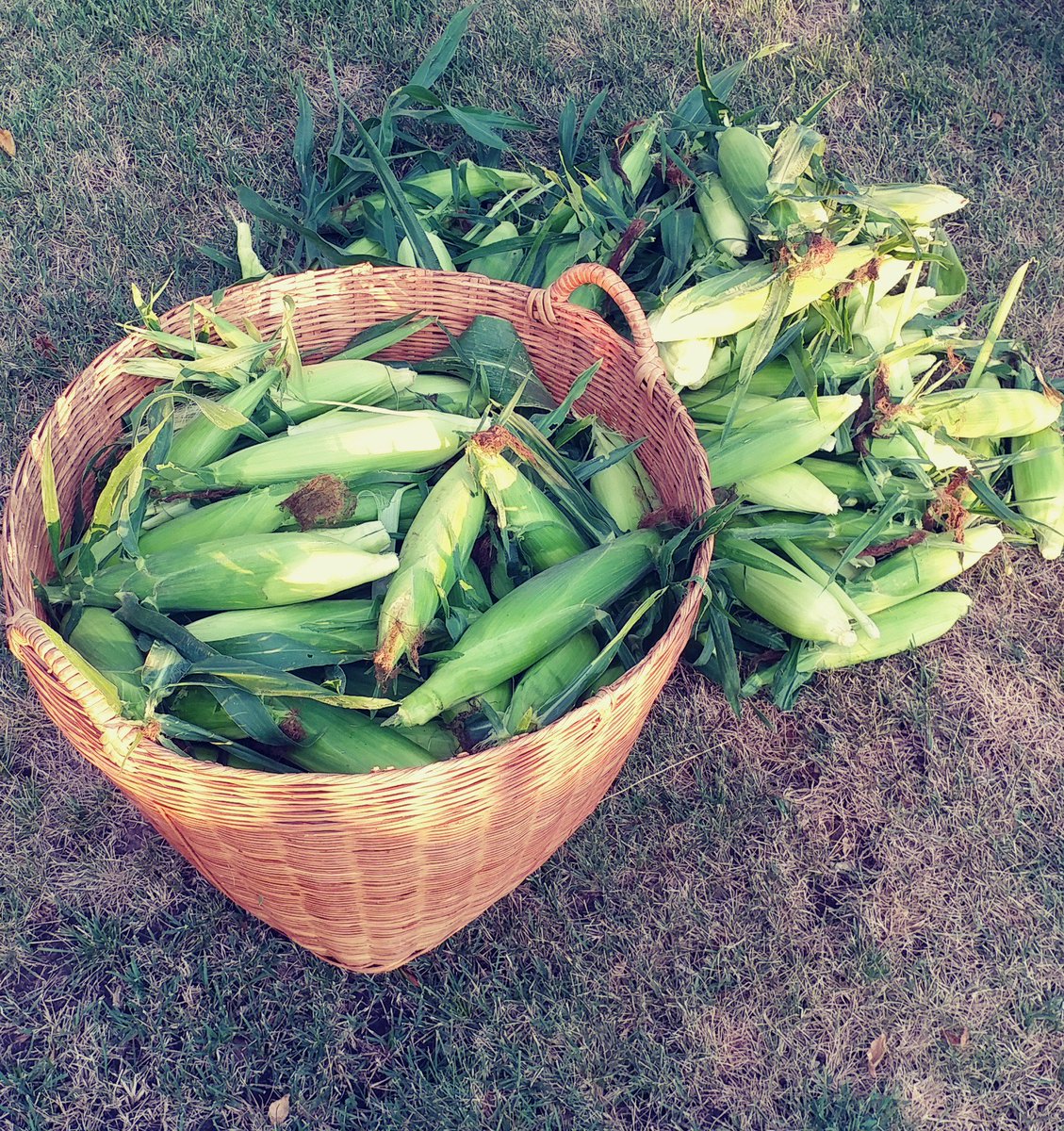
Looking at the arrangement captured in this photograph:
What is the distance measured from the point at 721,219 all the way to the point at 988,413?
0.69 meters

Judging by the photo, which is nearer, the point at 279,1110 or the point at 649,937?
the point at 279,1110

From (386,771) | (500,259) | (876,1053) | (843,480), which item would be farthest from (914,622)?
(386,771)

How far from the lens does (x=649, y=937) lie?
75.9 inches

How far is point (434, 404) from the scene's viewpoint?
6.39 feet

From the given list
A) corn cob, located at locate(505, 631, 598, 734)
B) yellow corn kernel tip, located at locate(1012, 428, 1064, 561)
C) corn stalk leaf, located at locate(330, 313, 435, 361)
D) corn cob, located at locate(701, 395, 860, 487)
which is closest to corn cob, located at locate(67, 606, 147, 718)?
corn cob, located at locate(505, 631, 598, 734)

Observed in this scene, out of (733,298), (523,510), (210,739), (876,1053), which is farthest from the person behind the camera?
(733,298)

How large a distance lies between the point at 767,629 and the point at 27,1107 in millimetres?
1556

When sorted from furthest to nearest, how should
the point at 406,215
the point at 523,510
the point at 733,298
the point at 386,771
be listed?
the point at 406,215 < the point at 733,298 < the point at 523,510 < the point at 386,771

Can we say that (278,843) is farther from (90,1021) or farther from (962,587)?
(962,587)

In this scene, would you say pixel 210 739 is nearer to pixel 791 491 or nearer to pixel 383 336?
pixel 383 336

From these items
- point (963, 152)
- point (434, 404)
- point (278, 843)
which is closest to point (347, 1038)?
point (278, 843)

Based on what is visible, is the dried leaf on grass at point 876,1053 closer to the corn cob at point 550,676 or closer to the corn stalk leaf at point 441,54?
the corn cob at point 550,676

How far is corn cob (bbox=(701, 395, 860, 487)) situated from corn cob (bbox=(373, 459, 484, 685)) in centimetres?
52

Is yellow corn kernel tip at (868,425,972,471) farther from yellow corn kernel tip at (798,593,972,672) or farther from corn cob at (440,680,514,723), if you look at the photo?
corn cob at (440,680,514,723)
